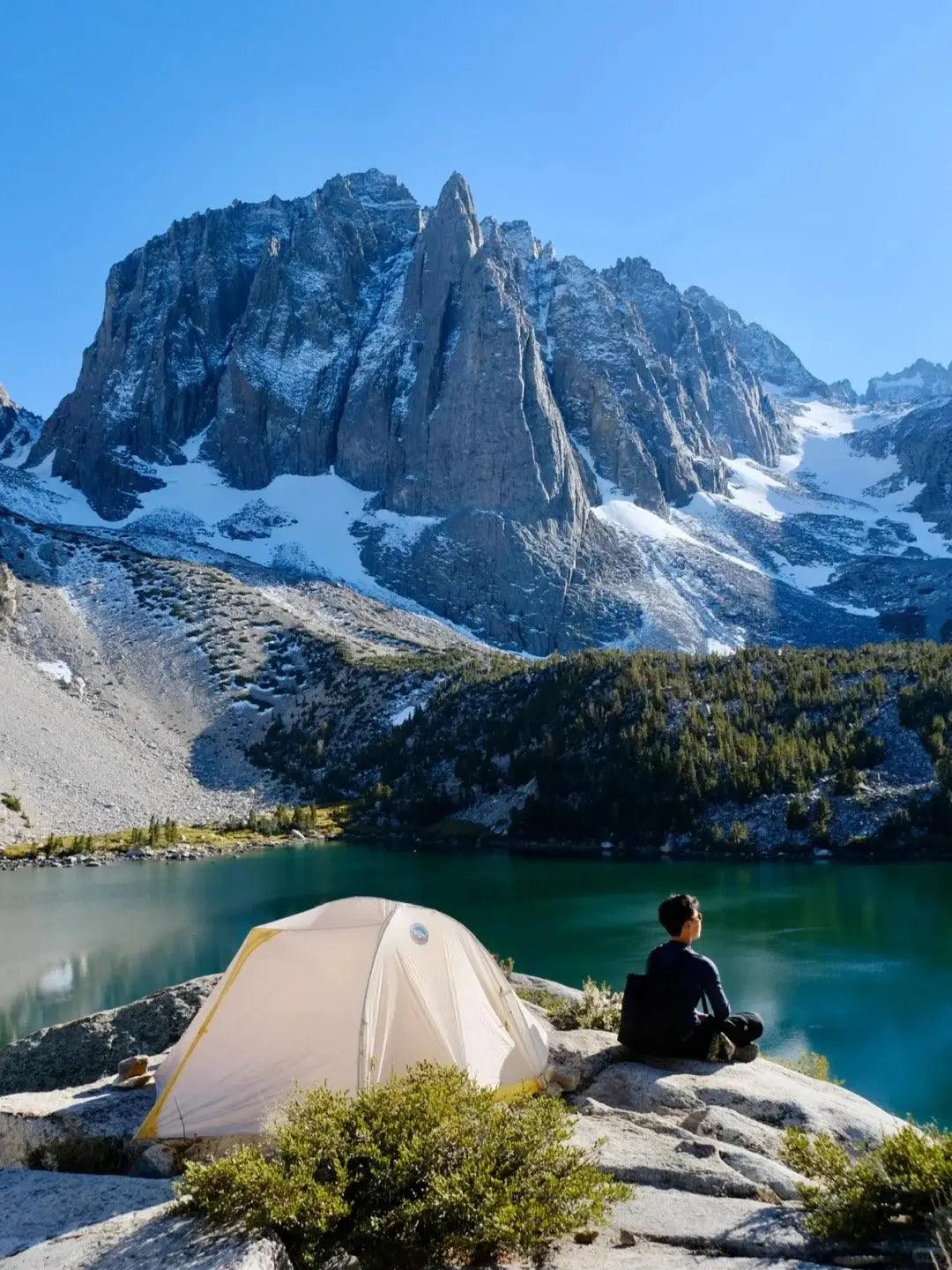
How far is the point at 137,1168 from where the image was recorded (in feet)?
28.9

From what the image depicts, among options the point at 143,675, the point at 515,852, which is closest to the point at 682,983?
the point at 515,852

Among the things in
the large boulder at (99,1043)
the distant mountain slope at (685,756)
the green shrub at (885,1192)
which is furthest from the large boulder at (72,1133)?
the distant mountain slope at (685,756)

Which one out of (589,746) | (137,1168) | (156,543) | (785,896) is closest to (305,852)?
(589,746)

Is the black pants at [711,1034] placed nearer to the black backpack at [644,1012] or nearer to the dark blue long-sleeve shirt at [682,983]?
the dark blue long-sleeve shirt at [682,983]

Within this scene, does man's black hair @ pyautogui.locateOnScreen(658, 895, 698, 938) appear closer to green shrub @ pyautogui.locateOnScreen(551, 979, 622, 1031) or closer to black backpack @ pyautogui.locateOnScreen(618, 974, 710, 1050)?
black backpack @ pyautogui.locateOnScreen(618, 974, 710, 1050)

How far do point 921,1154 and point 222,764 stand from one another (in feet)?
285

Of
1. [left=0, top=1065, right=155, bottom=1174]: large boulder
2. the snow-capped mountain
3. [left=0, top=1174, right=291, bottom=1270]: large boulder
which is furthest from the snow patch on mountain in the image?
[left=0, top=1174, right=291, bottom=1270]: large boulder

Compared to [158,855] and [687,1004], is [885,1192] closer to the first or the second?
[687,1004]

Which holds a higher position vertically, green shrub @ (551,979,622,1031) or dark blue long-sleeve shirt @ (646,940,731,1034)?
dark blue long-sleeve shirt @ (646,940,731,1034)

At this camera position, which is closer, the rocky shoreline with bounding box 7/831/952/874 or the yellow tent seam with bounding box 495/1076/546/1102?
the yellow tent seam with bounding box 495/1076/546/1102

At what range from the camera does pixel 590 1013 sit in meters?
13.1

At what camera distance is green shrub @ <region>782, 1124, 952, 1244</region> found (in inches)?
248

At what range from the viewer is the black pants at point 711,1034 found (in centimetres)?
1069

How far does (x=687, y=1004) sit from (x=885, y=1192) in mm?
4004
